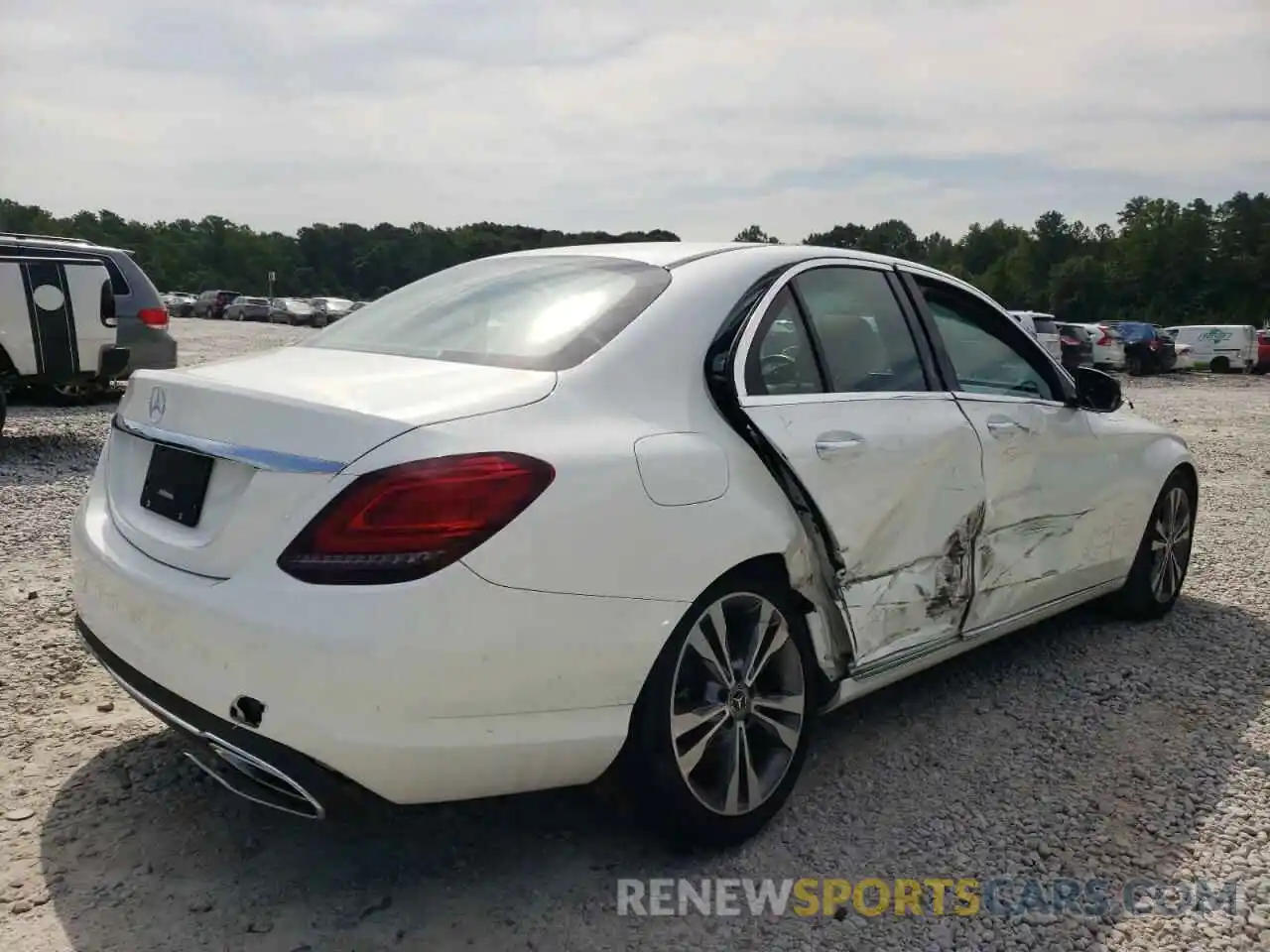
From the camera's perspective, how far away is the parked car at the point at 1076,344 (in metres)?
27.6

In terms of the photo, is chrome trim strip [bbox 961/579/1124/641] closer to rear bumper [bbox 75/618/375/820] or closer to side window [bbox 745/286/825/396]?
side window [bbox 745/286/825/396]

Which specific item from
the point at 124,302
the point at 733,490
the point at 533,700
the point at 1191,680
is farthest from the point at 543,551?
the point at 124,302

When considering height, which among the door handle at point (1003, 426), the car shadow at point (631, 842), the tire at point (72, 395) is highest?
the door handle at point (1003, 426)

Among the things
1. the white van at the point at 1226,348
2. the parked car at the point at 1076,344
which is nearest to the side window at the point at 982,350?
the parked car at the point at 1076,344

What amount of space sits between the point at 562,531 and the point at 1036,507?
7.34 feet

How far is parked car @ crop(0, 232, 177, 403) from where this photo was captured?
31.8 ft

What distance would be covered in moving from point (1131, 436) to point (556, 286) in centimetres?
278

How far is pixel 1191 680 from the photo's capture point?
4.16 meters

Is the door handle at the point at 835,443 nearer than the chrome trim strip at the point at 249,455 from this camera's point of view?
No

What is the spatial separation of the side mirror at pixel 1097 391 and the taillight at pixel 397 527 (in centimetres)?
301

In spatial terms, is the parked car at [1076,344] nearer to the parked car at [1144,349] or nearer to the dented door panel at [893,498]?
the parked car at [1144,349]

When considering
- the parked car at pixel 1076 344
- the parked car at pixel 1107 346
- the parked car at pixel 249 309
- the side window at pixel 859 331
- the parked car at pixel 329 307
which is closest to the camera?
the side window at pixel 859 331

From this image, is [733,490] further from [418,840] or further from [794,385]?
[418,840]

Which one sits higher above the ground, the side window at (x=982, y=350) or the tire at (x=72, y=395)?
the side window at (x=982, y=350)
